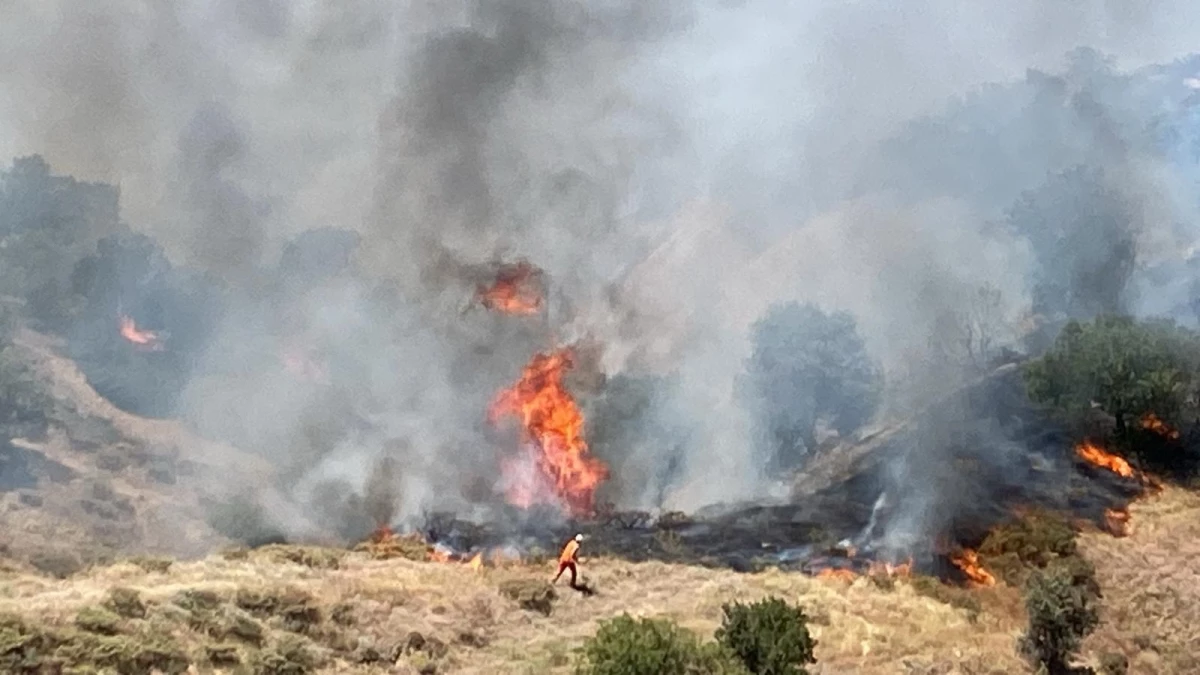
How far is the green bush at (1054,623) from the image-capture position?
2161cm

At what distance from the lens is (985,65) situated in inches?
2325

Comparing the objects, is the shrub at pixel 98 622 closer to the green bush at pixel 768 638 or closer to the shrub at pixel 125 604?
the shrub at pixel 125 604

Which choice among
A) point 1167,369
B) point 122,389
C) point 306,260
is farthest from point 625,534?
point 306,260

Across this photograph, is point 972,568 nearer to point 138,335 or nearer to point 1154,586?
point 1154,586

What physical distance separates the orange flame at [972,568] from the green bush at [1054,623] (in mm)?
5563

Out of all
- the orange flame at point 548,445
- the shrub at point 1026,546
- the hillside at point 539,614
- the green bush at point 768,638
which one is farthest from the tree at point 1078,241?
the green bush at point 768,638

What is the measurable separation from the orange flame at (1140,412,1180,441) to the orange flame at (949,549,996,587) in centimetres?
850

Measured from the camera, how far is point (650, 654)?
1750 cm

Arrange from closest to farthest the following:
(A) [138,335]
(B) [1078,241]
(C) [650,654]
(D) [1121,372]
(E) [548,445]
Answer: (C) [650,654]
(D) [1121,372]
(E) [548,445]
(A) [138,335]
(B) [1078,241]

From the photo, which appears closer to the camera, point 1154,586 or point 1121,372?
point 1154,586

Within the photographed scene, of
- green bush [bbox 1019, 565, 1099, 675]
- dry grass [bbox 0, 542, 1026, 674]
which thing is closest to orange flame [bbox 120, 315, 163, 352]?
dry grass [bbox 0, 542, 1026, 674]

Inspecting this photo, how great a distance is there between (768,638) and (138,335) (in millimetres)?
35819

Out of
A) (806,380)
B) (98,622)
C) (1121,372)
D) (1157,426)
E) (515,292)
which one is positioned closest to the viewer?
(98,622)

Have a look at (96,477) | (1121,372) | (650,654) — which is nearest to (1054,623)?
(650,654)
